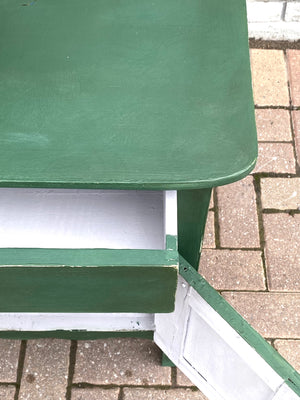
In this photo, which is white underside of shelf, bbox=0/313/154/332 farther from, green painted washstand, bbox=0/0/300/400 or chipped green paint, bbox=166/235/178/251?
chipped green paint, bbox=166/235/178/251

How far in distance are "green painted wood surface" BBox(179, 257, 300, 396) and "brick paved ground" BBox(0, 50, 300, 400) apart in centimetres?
75

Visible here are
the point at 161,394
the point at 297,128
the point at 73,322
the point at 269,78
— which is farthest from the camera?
the point at 269,78

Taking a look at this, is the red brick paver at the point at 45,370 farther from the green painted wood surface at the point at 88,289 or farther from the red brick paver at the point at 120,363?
the green painted wood surface at the point at 88,289

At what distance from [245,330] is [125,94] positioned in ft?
2.06

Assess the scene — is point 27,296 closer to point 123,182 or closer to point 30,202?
point 123,182

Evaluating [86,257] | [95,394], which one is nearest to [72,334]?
[95,394]

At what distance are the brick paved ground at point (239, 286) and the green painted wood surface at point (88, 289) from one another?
2.63 feet

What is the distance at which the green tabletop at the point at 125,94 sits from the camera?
1.23 meters

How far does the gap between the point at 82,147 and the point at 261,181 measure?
131 cm

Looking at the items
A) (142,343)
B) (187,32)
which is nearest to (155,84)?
(187,32)

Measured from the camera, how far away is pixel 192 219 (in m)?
1.46

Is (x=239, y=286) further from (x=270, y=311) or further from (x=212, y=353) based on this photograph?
(x=212, y=353)

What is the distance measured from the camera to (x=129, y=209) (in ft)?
5.12

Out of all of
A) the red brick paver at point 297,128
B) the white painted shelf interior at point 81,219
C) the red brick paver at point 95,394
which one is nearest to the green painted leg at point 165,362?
the red brick paver at point 95,394
